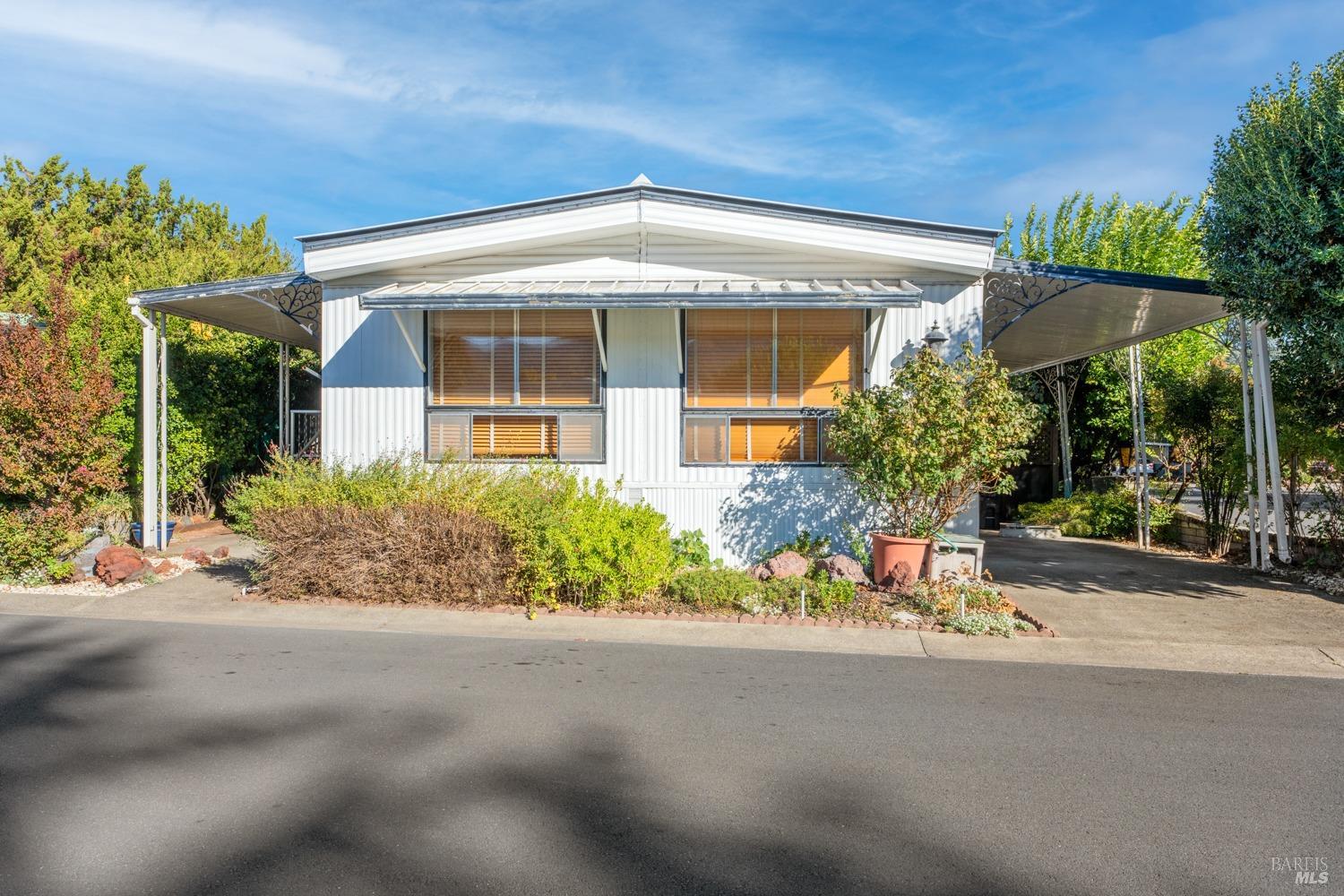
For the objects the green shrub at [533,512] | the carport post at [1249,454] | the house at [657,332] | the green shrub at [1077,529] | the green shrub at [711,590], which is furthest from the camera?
the green shrub at [1077,529]

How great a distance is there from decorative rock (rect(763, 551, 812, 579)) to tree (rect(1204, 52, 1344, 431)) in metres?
5.13

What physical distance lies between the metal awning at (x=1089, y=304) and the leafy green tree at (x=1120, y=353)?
345 centimetres

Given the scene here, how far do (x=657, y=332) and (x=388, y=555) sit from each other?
12.9ft

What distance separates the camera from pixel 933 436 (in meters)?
8.56

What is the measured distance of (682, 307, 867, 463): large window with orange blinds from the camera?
33.7 ft

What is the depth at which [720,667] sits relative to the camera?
6488 mm

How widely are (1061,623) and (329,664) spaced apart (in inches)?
245

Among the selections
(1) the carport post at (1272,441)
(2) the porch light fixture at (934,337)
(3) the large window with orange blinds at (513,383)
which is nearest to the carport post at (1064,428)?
(1) the carport post at (1272,441)

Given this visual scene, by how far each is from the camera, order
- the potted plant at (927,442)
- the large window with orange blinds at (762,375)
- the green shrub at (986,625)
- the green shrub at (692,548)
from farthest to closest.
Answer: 1. the large window with orange blinds at (762,375)
2. the green shrub at (692,548)
3. the potted plant at (927,442)
4. the green shrub at (986,625)

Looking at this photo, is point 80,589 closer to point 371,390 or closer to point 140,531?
point 140,531

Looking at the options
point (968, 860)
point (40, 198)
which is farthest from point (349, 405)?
point (40, 198)

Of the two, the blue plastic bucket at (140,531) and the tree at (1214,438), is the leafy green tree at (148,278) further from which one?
the tree at (1214,438)

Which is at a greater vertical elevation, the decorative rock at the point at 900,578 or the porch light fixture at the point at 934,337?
the porch light fixture at the point at 934,337

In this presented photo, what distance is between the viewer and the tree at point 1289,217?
7.94m
